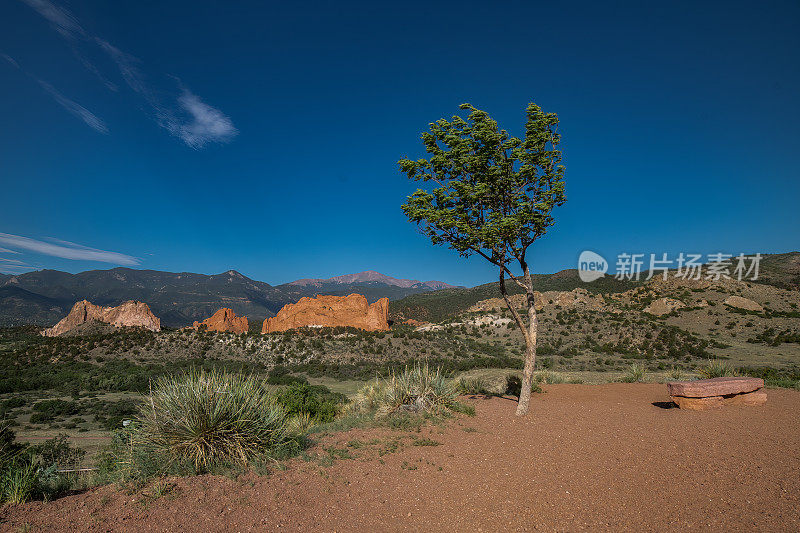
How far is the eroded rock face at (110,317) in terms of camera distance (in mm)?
47344

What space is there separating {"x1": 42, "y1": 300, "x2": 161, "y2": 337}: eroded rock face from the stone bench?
54.8 metres

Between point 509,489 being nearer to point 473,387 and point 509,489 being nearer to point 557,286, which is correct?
point 473,387

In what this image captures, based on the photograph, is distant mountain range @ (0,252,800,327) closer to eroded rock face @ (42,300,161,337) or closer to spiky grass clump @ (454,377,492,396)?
eroded rock face @ (42,300,161,337)

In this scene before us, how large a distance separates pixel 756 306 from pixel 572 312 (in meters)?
18.7

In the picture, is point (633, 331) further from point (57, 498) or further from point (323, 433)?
point (57, 498)

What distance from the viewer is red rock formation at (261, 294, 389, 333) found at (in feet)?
165

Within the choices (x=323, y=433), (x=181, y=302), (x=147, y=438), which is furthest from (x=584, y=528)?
(x=181, y=302)

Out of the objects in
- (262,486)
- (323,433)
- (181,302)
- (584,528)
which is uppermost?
(584,528)

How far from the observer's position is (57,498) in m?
4.63

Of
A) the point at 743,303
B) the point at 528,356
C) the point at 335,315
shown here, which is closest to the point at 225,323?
the point at 335,315

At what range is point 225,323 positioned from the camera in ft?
171

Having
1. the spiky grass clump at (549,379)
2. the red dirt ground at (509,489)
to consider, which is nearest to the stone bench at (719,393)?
the red dirt ground at (509,489)

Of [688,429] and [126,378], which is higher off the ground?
[688,429]

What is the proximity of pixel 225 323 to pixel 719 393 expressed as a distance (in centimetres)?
5508
